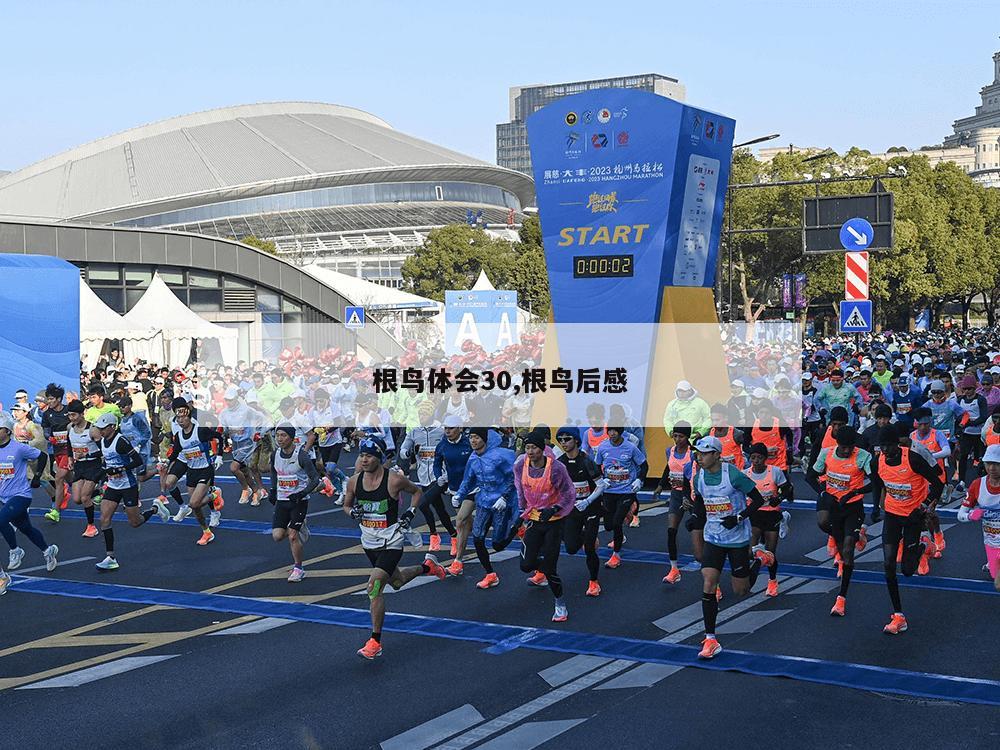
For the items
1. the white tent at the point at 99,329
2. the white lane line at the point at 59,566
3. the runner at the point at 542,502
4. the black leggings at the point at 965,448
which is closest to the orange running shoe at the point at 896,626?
the runner at the point at 542,502

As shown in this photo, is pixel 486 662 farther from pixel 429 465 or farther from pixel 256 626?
pixel 429 465

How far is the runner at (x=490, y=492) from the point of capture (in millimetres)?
12180

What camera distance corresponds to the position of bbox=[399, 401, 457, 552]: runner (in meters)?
13.7

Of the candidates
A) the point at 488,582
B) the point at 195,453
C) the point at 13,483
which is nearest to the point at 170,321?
the point at 195,453

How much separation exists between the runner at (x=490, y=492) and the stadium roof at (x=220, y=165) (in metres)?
97.3

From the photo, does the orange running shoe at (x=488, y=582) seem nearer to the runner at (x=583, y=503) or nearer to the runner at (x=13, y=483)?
the runner at (x=583, y=503)

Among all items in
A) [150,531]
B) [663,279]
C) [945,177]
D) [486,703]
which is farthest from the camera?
[945,177]

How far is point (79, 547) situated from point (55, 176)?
110 meters

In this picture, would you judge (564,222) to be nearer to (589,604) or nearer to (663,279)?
(663,279)

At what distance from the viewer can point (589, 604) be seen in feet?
37.0

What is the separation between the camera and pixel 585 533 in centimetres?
1184

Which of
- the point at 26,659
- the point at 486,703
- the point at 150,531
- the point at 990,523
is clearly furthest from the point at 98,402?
the point at 990,523

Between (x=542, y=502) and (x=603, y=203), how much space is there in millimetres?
10356

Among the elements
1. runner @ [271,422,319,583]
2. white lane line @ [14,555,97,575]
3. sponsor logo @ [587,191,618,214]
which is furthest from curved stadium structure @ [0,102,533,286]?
runner @ [271,422,319,583]
